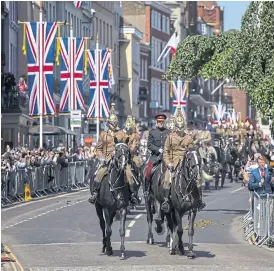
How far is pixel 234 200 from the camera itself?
41.3 meters

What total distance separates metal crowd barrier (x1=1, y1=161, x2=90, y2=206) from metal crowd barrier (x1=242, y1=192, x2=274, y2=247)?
14135 mm

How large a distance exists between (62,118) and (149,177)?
178ft

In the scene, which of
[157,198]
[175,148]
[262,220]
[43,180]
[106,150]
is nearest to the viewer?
[106,150]

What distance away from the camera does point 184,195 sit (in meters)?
22.4

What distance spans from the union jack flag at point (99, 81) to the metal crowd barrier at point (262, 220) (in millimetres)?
31641

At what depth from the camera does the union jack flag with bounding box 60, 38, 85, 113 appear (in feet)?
170

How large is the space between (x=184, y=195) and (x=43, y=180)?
76.4 feet

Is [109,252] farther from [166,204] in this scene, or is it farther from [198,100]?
[198,100]

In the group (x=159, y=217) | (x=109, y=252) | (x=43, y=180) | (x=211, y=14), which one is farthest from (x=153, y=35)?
(x=109, y=252)

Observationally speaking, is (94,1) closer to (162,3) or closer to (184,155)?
(162,3)

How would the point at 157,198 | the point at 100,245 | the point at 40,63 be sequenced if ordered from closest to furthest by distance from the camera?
the point at 157,198, the point at 100,245, the point at 40,63

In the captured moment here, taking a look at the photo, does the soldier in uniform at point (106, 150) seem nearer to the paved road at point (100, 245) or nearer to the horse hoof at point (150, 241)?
the paved road at point (100, 245)

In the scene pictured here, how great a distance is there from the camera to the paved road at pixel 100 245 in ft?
68.1

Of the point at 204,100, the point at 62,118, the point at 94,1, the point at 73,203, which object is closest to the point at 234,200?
the point at 73,203
